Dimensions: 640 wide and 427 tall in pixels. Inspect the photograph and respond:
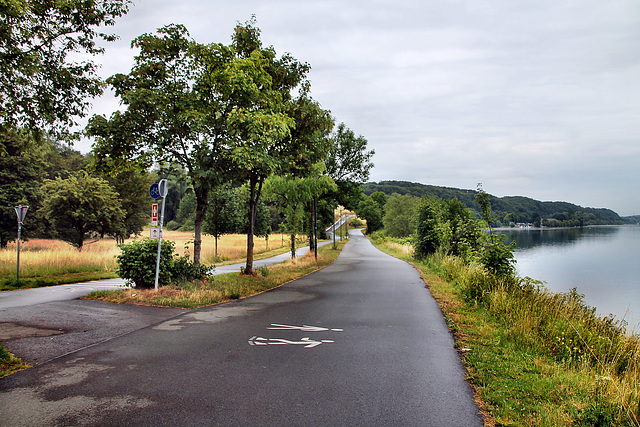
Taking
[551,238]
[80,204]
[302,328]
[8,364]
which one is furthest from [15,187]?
[551,238]

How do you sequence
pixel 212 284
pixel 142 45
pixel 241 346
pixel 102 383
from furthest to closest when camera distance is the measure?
1. pixel 212 284
2. pixel 142 45
3. pixel 241 346
4. pixel 102 383

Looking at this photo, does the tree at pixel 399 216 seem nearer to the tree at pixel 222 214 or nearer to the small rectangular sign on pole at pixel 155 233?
the tree at pixel 222 214

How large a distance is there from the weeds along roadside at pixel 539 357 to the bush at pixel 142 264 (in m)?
7.55

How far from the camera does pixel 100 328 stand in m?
6.88

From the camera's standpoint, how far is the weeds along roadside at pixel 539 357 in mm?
3582

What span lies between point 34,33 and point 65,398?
28.6 feet

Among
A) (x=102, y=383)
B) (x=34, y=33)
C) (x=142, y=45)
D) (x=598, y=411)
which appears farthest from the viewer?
(x=142, y=45)

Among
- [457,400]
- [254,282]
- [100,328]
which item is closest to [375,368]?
[457,400]

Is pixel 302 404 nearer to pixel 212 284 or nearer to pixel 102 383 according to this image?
pixel 102 383

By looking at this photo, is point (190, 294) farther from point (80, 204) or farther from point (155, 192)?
point (80, 204)

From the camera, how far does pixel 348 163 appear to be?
30500 mm

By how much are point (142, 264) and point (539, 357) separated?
9225 mm

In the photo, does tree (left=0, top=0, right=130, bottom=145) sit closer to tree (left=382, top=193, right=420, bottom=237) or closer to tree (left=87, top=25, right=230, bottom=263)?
tree (left=87, top=25, right=230, bottom=263)

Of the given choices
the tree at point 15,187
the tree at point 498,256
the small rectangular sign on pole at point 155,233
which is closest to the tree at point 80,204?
the tree at point 15,187
